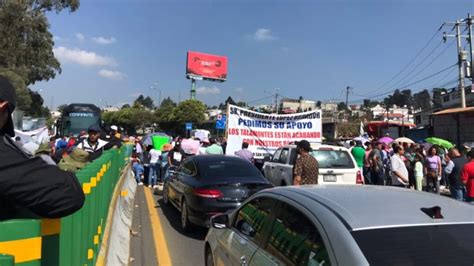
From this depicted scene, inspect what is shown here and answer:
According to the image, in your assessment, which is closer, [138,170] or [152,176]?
[152,176]

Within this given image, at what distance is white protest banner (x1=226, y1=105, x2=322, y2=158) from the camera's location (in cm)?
1634

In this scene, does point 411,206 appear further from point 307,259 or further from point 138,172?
point 138,172

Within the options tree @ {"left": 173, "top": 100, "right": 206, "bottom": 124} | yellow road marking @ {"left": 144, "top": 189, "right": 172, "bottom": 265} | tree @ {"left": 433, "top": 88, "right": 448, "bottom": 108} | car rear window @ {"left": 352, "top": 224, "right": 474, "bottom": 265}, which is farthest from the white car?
tree @ {"left": 173, "top": 100, "right": 206, "bottom": 124}

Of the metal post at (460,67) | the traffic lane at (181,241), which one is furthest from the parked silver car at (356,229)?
the metal post at (460,67)

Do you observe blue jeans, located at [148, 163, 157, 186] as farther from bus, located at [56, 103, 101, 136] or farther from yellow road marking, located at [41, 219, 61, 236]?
yellow road marking, located at [41, 219, 61, 236]

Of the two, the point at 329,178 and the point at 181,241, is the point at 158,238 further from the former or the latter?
the point at 329,178

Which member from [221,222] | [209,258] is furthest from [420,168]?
[221,222]

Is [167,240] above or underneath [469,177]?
underneath

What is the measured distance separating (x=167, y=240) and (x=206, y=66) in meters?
80.3

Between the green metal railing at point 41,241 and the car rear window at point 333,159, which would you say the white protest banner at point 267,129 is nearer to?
the car rear window at point 333,159

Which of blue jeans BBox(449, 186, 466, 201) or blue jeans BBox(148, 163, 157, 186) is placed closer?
blue jeans BBox(449, 186, 466, 201)

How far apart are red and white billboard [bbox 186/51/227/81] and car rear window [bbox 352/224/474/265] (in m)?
83.6

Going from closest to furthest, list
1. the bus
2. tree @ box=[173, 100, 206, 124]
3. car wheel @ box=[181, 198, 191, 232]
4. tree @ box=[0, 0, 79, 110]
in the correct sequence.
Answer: car wheel @ box=[181, 198, 191, 232], the bus, tree @ box=[0, 0, 79, 110], tree @ box=[173, 100, 206, 124]

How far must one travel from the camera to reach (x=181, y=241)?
338 inches
